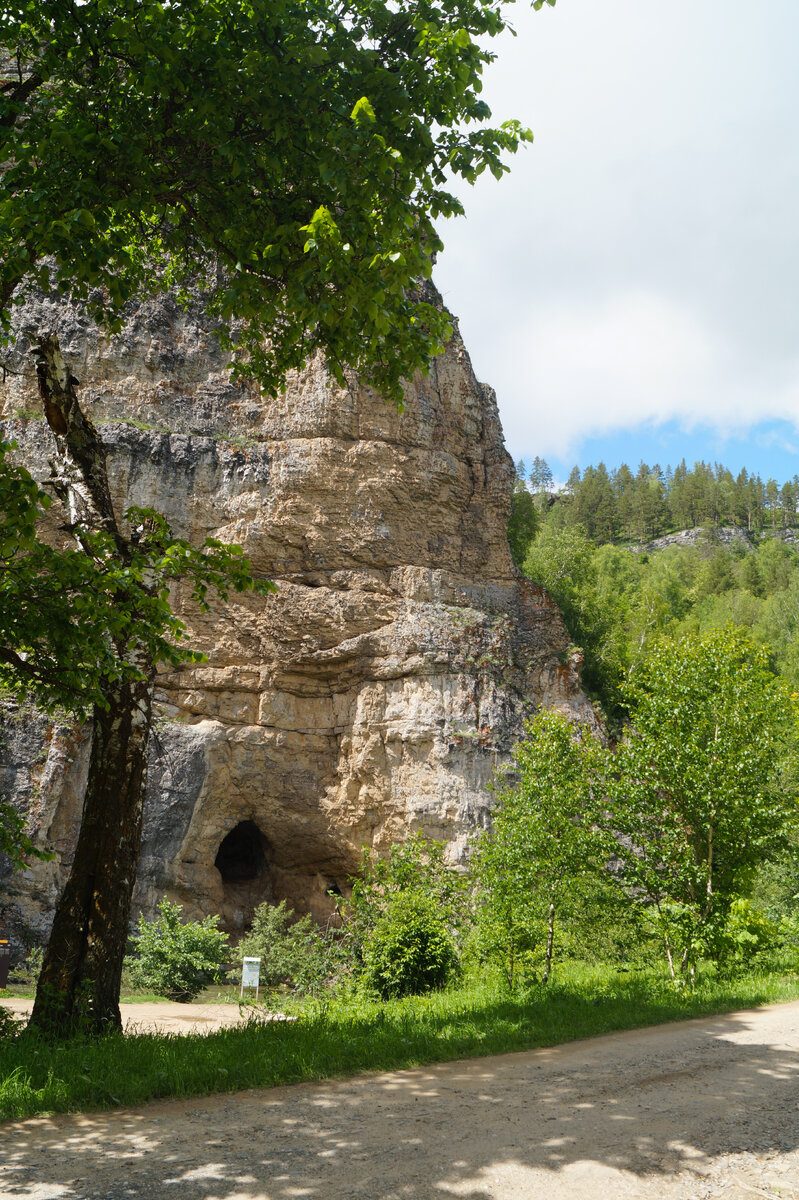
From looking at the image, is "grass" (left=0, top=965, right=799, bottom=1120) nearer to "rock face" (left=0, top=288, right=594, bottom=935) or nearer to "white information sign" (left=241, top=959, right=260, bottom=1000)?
"white information sign" (left=241, top=959, right=260, bottom=1000)

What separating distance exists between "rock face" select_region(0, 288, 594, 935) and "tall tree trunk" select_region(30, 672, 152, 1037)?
658 inches

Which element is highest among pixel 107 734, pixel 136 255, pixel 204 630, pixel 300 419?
pixel 300 419

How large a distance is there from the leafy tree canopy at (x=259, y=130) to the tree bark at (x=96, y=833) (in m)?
1.94

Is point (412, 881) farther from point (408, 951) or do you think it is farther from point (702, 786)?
point (702, 786)

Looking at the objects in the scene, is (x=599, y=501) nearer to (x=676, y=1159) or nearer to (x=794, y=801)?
(x=794, y=801)

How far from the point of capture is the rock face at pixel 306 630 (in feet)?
81.7

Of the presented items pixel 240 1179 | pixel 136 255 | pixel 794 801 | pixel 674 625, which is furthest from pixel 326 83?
pixel 674 625

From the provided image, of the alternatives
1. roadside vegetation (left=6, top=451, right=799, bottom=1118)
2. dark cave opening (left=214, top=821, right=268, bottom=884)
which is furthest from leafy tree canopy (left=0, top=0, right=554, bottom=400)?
dark cave opening (left=214, top=821, right=268, bottom=884)

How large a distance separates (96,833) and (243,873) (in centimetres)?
2220

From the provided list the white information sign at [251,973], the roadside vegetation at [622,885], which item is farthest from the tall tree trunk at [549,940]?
the white information sign at [251,973]

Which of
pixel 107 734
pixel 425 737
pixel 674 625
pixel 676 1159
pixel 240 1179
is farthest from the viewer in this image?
pixel 674 625

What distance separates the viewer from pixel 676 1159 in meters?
4.58

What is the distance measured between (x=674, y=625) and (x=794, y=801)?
114 feet

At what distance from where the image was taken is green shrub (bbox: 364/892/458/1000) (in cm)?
1183
